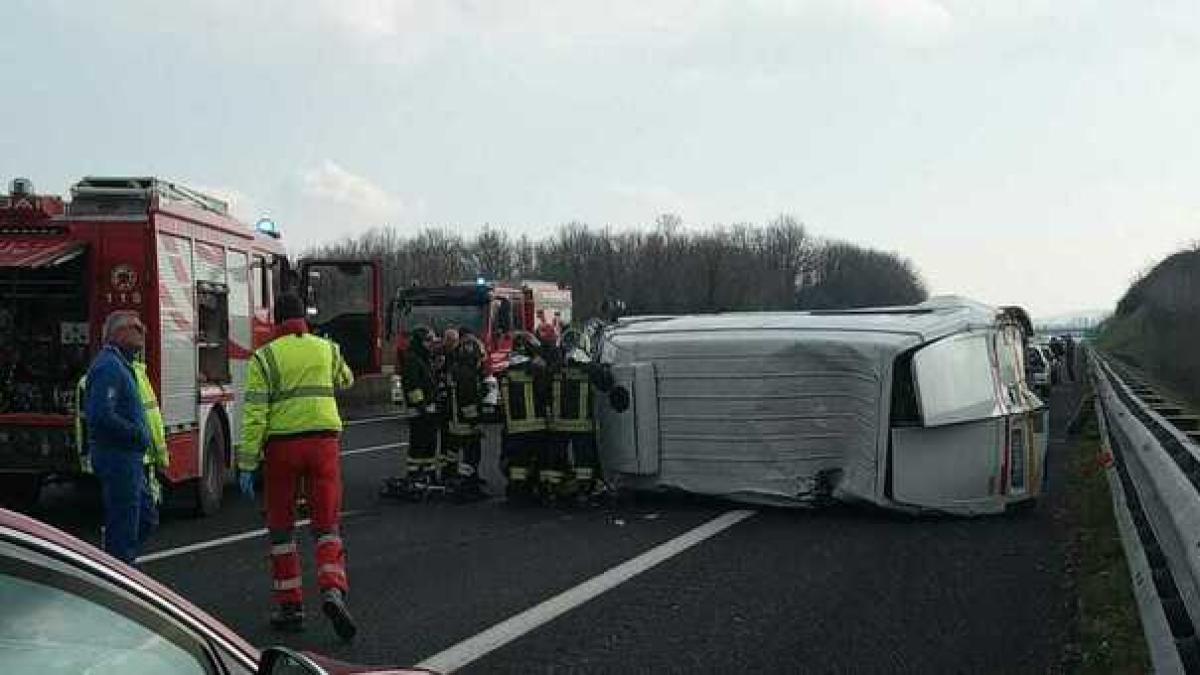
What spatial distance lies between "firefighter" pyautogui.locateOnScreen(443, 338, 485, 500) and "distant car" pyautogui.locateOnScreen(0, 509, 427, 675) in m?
10.4

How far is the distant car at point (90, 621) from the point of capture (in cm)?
200

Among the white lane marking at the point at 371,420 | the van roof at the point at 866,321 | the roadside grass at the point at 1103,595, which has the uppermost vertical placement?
the van roof at the point at 866,321

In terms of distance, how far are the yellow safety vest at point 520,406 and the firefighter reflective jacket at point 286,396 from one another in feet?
15.1

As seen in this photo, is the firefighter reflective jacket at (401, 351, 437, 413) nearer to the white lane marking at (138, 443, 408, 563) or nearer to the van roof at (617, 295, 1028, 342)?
the white lane marking at (138, 443, 408, 563)

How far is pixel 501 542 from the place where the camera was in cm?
981

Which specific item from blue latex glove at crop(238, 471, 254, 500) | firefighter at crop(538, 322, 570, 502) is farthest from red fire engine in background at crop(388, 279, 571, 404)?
blue latex glove at crop(238, 471, 254, 500)

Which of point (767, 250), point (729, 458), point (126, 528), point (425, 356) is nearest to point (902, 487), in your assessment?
point (729, 458)

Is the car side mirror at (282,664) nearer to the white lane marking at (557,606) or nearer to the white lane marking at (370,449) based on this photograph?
the white lane marking at (557,606)

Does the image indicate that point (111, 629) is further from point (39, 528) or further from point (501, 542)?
point (501, 542)

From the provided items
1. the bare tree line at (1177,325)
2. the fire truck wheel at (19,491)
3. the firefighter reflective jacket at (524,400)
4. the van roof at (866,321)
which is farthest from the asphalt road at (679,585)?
the bare tree line at (1177,325)

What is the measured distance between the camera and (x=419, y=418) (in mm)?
12805

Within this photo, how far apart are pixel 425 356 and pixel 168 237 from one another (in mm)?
3083

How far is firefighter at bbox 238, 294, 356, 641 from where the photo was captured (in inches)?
274

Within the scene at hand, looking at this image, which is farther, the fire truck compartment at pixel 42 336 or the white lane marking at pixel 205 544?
the fire truck compartment at pixel 42 336
